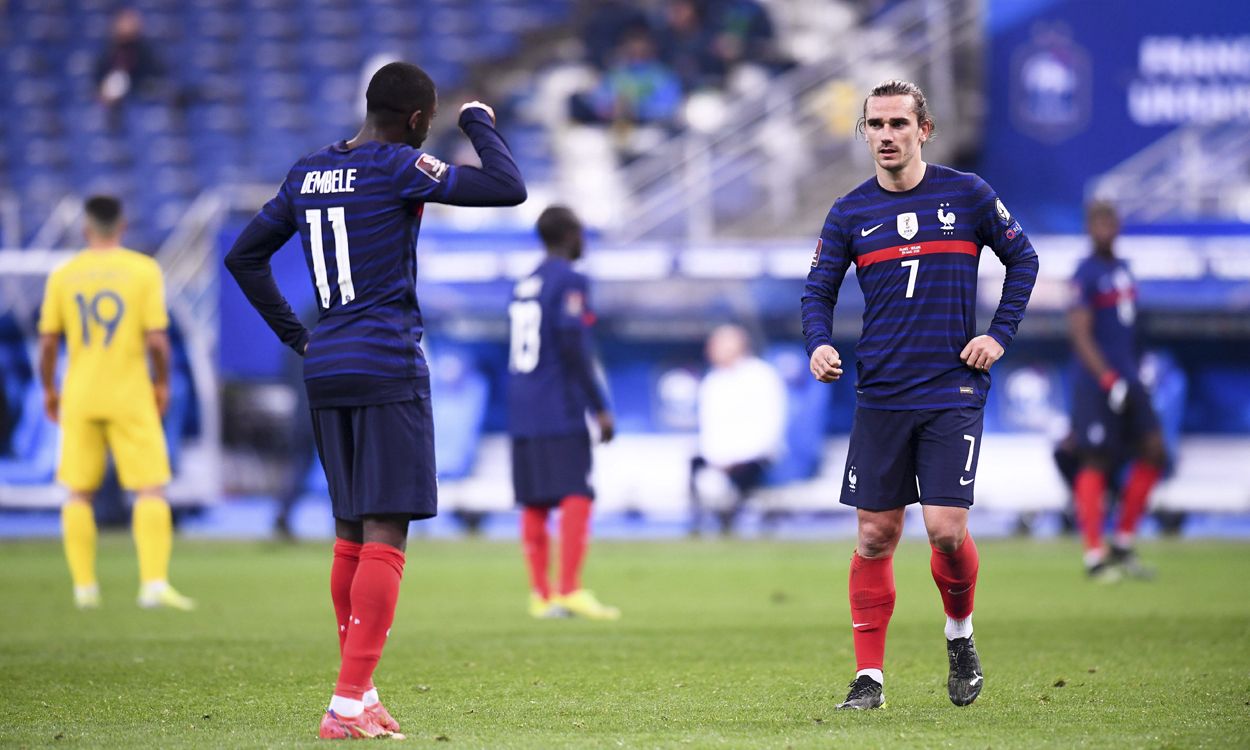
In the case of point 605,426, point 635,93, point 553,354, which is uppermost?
point 635,93

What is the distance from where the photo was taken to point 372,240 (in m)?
5.18

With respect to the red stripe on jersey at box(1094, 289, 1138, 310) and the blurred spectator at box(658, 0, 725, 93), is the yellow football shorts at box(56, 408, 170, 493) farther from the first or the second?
the blurred spectator at box(658, 0, 725, 93)

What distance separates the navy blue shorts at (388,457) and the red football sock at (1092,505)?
702 cm

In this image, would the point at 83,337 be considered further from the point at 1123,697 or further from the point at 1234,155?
the point at 1234,155

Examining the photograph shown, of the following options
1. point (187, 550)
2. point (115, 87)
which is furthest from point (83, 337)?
point (115, 87)

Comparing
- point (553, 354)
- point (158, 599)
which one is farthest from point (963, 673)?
point (158, 599)

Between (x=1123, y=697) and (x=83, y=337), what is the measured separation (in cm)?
602

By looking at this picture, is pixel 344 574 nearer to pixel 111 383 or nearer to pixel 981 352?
pixel 981 352

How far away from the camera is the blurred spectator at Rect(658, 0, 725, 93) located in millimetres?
20125

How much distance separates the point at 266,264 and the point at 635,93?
47.8 ft

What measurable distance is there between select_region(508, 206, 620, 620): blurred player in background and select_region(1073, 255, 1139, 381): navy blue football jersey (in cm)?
344

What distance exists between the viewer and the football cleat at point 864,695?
18.4 ft

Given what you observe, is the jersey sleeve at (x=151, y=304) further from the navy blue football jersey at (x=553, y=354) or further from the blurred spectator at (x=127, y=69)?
the blurred spectator at (x=127, y=69)

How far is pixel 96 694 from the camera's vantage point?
6.16m
